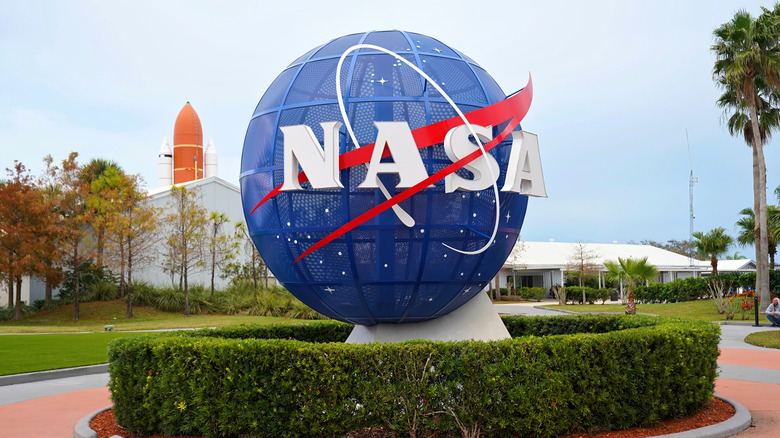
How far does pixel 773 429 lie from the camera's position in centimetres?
881

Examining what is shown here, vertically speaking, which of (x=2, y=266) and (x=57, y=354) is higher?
(x=2, y=266)

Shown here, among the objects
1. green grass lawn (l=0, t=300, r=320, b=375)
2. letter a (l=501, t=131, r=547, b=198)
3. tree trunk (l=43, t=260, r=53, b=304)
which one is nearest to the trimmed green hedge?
letter a (l=501, t=131, r=547, b=198)

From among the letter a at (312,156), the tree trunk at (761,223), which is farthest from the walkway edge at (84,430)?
the tree trunk at (761,223)

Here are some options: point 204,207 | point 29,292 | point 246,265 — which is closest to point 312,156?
point 204,207

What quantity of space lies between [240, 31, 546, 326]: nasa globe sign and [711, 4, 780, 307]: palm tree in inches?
1001

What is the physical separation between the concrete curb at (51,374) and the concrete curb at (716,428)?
18.8 ft

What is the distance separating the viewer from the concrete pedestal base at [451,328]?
10.1m

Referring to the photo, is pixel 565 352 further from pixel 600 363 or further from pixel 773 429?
pixel 773 429

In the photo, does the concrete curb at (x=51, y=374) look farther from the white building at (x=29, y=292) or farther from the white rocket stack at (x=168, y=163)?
the white rocket stack at (x=168, y=163)

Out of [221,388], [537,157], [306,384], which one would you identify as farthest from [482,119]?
[221,388]

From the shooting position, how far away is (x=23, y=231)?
116 ft

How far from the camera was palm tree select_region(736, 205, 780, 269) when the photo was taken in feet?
145

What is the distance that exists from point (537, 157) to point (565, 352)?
294 centimetres

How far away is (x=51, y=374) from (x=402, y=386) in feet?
34.5
